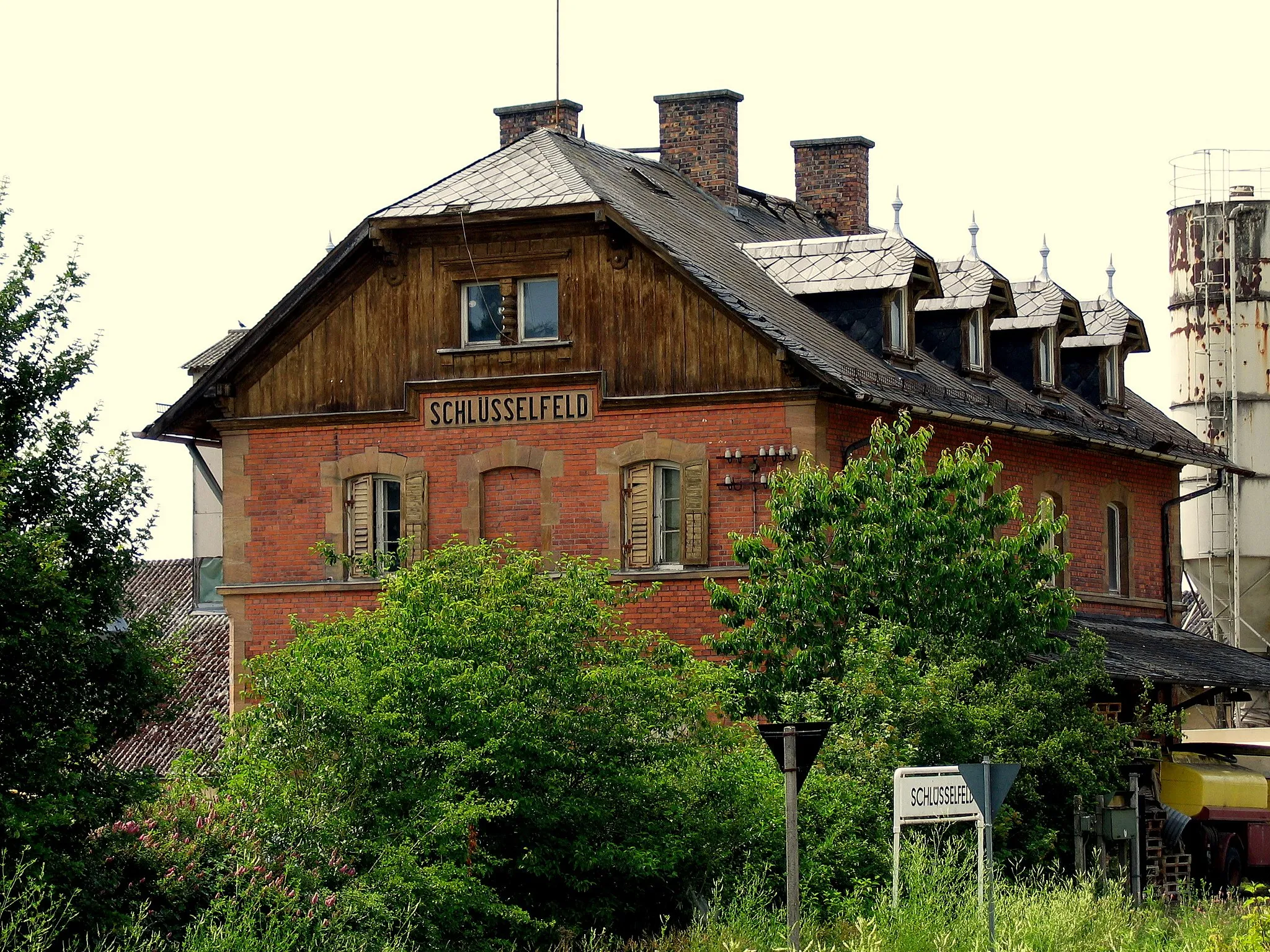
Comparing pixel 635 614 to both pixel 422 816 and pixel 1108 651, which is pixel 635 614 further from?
pixel 422 816

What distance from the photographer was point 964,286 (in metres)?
33.7

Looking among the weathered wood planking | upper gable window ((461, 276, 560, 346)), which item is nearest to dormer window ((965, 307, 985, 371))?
the weathered wood planking

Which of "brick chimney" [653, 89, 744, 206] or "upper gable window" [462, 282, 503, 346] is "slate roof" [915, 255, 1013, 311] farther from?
"upper gable window" [462, 282, 503, 346]

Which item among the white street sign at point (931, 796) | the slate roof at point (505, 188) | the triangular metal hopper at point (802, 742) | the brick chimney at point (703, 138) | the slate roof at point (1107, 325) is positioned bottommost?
the white street sign at point (931, 796)

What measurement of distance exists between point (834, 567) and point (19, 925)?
11540mm

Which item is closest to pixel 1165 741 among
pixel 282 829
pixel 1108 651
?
pixel 1108 651

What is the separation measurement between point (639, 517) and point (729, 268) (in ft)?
13.3

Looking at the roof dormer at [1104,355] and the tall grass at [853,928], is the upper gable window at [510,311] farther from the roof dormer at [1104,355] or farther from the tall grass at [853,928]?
the roof dormer at [1104,355]

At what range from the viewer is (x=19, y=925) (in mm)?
16438

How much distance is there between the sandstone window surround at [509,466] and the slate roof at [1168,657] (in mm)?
6821

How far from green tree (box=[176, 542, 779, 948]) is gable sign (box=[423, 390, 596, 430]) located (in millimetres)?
6683

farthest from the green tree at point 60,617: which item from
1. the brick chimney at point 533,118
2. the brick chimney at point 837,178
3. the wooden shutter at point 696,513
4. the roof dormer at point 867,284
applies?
the brick chimney at point 837,178

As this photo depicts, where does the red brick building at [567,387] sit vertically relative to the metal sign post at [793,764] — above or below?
above

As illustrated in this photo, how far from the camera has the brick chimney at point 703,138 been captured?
37188 millimetres
